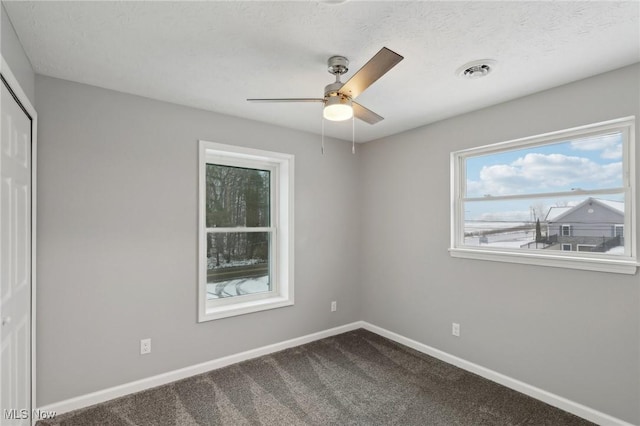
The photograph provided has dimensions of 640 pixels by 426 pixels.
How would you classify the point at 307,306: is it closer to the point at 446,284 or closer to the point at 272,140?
the point at 446,284

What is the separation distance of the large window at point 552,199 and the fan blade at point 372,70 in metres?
1.67

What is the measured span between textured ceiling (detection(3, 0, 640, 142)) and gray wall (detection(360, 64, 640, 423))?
0.26 m

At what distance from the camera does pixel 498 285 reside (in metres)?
2.84

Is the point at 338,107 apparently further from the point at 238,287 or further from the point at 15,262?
the point at 238,287

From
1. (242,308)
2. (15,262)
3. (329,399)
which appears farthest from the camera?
(242,308)

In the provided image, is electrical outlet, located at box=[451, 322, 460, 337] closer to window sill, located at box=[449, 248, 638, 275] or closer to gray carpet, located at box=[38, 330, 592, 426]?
gray carpet, located at box=[38, 330, 592, 426]

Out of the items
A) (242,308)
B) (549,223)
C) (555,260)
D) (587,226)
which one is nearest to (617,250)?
(587,226)

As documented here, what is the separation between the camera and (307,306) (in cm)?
372

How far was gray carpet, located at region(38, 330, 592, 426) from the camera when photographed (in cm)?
230

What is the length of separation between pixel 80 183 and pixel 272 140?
1.73 metres

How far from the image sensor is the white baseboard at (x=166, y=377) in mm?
2367

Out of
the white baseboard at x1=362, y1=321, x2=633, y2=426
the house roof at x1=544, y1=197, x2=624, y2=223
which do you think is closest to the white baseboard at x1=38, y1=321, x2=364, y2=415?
the white baseboard at x1=362, y1=321, x2=633, y2=426

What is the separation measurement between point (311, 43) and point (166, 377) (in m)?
2.83

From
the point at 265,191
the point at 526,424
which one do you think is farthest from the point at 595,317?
the point at 265,191
